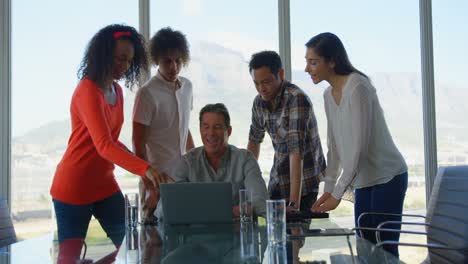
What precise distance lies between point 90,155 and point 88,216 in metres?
0.26

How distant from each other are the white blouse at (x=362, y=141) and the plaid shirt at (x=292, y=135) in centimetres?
22

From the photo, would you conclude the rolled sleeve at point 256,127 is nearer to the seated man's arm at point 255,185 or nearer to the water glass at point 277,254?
the seated man's arm at point 255,185

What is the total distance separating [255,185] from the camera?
2592 millimetres

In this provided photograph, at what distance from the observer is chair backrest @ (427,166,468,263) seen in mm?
1929

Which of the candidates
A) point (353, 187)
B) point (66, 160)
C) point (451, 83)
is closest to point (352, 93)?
point (353, 187)

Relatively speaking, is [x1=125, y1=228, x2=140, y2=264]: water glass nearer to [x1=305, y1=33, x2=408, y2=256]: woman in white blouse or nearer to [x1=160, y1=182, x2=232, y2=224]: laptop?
[x1=160, y1=182, x2=232, y2=224]: laptop

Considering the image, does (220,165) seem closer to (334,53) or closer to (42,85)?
(334,53)

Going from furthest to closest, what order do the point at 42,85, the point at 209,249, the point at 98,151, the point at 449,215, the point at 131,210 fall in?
the point at 42,85
the point at 98,151
the point at 131,210
the point at 449,215
the point at 209,249

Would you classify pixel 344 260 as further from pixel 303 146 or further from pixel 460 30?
pixel 460 30

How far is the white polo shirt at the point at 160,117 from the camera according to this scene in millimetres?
2924

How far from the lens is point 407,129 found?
14.3ft

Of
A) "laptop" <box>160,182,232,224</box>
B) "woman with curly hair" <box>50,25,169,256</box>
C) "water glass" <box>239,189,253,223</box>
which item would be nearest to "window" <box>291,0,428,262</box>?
"woman with curly hair" <box>50,25,169,256</box>

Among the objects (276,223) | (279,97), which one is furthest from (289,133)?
(276,223)

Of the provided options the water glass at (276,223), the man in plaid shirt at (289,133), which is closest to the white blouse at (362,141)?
the man in plaid shirt at (289,133)
